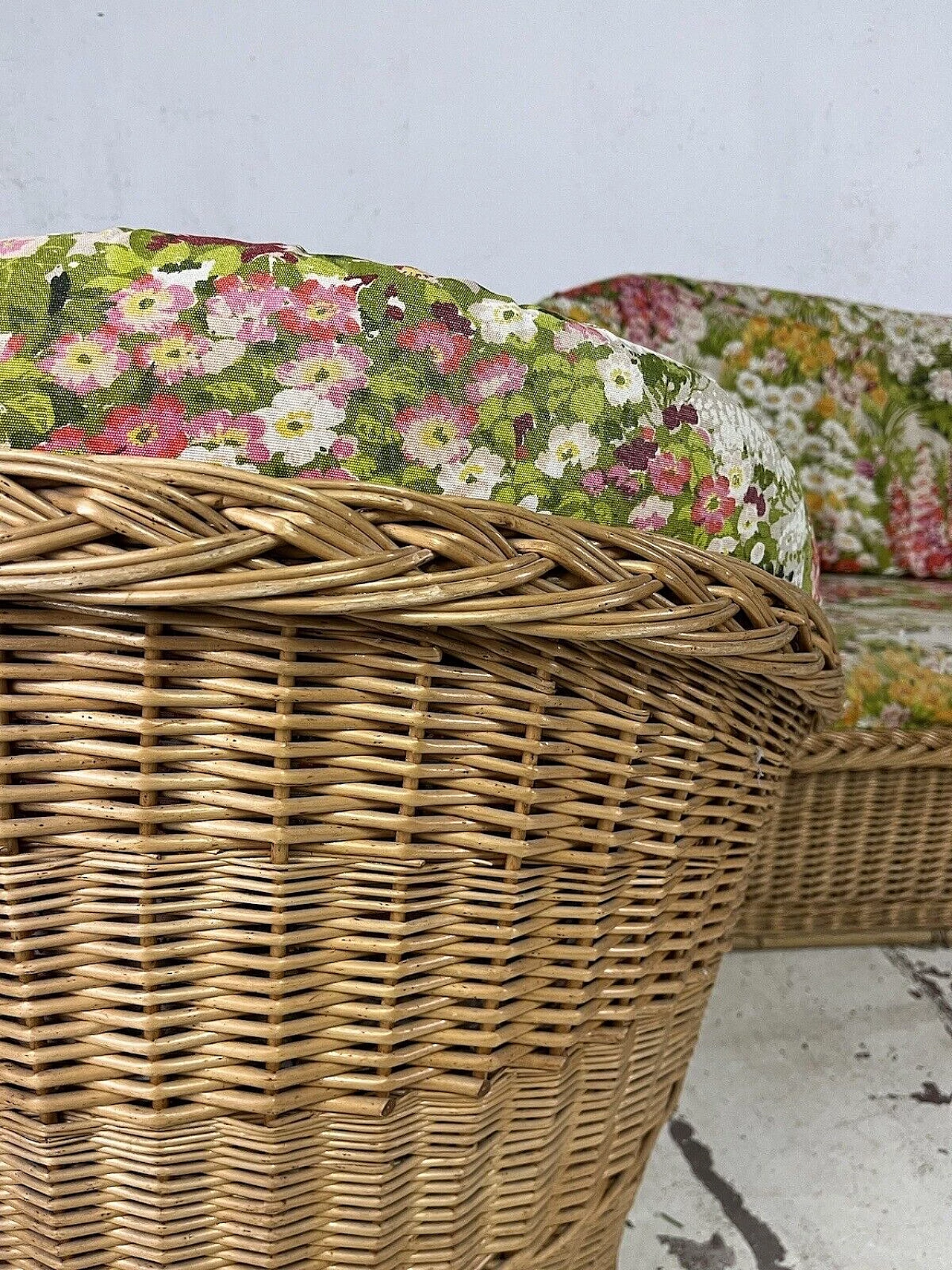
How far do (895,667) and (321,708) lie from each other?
1.22 metres

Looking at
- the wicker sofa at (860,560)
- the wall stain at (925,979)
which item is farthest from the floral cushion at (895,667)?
the wall stain at (925,979)

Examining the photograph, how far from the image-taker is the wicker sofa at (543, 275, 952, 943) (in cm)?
148

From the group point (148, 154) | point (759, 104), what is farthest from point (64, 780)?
point (759, 104)

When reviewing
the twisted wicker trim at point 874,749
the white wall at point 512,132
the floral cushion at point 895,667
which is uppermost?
the white wall at point 512,132

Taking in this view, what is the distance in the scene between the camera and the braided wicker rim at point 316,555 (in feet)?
1.38

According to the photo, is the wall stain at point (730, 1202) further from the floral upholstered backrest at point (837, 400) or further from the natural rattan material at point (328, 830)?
the floral upholstered backrest at point (837, 400)

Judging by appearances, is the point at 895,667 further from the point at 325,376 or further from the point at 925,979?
the point at 325,376

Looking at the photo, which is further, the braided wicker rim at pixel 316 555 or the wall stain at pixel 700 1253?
the wall stain at pixel 700 1253

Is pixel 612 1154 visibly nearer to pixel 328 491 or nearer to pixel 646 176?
pixel 328 491

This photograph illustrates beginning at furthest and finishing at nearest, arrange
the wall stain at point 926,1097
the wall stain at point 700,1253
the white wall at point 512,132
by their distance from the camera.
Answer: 1. the white wall at point 512,132
2. the wall stain at point 926,1097
3. the wall stain at point 700,1253

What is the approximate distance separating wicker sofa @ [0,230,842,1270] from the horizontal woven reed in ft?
2.94

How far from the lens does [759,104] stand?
9.02ft

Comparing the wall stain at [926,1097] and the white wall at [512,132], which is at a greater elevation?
the white wall at [512,132]

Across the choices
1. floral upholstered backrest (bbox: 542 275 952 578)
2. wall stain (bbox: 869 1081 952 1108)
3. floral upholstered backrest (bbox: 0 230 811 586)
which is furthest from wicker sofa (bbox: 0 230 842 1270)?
floral upholstered backrest (bbox: 542 275 952 578)
